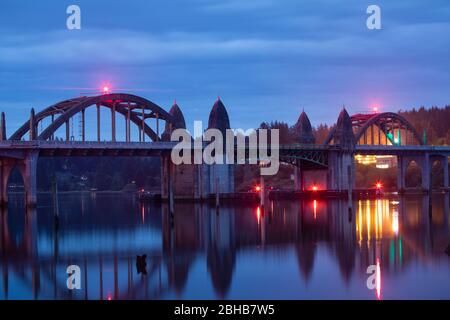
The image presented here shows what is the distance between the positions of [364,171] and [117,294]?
165941mm

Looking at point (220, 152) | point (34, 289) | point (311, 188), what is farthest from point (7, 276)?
point (311, 188)

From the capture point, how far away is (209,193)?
115 metres

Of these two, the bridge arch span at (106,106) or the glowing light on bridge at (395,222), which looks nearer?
the glowing light on bridge at (395,222)

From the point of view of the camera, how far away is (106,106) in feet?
367

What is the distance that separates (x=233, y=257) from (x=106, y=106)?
220 ft

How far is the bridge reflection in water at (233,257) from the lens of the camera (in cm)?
3700

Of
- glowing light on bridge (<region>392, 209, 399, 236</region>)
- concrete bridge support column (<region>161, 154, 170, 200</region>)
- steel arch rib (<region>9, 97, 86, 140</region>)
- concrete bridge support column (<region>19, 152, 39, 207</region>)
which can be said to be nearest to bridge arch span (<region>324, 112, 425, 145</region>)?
concrete bridge support column (<region>161, 154, 170, 200</region>)

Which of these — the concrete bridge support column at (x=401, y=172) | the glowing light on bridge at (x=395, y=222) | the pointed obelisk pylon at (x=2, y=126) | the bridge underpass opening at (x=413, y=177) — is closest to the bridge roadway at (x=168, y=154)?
the concrete bridge support column at (x=401, y=172)

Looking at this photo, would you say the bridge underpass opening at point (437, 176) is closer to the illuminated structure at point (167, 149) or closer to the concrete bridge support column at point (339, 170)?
the illuminated structure at point (167, 149)

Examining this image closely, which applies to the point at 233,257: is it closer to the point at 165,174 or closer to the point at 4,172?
the point at 4,172

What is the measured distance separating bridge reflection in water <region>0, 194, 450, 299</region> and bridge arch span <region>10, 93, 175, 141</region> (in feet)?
86.6

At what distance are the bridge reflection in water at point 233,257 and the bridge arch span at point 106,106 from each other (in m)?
26.4

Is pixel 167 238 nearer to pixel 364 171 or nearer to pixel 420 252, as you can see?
pixel 420 252

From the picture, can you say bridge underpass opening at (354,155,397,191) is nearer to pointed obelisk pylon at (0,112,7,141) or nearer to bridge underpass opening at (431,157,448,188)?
bridge underpass opening at (431,157,448,188)
